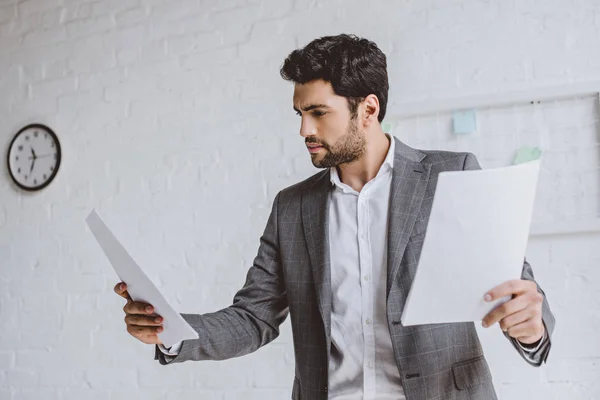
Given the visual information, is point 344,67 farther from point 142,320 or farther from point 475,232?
point 142,320

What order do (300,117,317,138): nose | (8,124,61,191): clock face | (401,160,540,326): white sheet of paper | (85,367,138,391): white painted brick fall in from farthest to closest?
(8,124,61,191): clock face, (85,367,138,391): white painted brick, (300,117,317,138): nose, (401,160,540,326): white sheet of paper

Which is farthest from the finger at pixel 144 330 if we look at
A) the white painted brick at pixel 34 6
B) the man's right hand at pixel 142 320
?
the white painted brick at pixel 34 6

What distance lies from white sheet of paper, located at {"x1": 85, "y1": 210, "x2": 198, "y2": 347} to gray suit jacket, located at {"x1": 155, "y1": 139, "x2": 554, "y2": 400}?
0.49ft

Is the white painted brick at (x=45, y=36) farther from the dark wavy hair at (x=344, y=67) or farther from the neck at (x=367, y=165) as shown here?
the neck at (x=367, y=165)

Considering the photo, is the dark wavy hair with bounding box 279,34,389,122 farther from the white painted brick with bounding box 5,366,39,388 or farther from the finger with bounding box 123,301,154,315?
the white painted brick with bounding box 5,366,39,388

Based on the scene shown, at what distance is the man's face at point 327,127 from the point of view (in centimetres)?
154

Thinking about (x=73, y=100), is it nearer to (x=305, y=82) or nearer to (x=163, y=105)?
(x=163, y=105)

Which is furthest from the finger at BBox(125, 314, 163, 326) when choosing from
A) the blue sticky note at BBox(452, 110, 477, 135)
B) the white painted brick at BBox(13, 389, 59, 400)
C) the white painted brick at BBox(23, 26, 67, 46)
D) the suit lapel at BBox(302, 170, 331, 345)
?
the white painted brick at BBox(23, 26, 67, 46)

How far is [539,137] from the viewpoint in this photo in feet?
6.70

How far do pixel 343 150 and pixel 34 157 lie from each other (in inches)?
71.2

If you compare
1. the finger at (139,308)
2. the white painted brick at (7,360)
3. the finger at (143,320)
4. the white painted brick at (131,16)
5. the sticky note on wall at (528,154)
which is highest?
the white painted brick at (131,16)

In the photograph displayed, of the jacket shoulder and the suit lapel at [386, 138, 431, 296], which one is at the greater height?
the jacket shoulder

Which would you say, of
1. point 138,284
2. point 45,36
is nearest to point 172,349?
point 138,284

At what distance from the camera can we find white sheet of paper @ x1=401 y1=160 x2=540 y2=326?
108 cm
